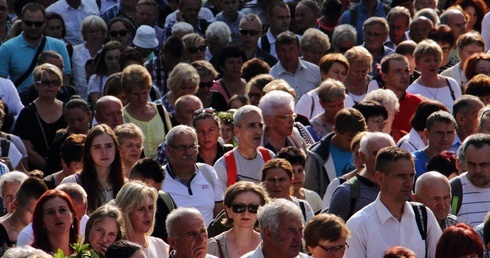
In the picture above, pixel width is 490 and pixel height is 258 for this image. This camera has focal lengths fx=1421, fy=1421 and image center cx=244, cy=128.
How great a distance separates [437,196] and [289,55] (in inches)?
234

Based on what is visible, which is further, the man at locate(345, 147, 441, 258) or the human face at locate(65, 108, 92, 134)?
the human face at locate(65, 108, 92, 134)

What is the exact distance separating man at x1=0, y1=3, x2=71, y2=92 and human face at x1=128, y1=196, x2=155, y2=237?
6388 millimetres

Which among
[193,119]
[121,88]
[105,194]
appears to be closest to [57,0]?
[121,88]

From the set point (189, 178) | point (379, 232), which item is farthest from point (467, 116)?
point (379, 232)

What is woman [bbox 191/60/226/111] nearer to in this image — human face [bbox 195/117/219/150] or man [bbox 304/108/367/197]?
human face [bbox 195/117/219/150]

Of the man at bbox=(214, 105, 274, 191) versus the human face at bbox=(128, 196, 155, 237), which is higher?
the human face at bbox=(128, 196, 155, 237)

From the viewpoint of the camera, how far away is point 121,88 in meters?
14.7

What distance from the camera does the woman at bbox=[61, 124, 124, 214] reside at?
1155 cm

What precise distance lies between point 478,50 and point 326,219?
23.8 ft

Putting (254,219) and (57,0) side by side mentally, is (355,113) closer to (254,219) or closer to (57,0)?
(254,219)

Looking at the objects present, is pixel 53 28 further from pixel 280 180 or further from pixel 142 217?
pixel 142 217

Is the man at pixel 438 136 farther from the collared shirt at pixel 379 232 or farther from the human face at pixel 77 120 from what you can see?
the human face at pixel 77 120

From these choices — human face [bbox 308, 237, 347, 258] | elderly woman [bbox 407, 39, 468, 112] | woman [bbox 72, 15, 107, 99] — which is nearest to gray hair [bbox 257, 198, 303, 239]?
human face [bbox 308, 237, 347, 258]

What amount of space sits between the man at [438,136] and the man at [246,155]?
4.40ft
